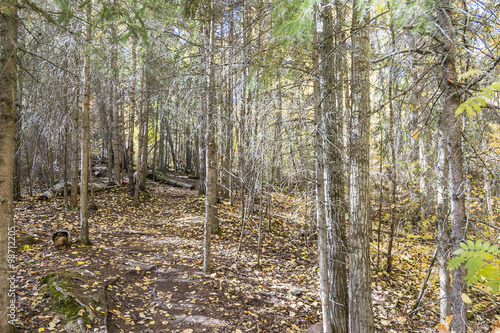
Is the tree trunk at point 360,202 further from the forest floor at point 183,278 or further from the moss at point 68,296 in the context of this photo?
the moss at point 68,296

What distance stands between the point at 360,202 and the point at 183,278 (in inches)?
168

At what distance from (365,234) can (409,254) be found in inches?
279

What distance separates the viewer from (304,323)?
16.9 feet

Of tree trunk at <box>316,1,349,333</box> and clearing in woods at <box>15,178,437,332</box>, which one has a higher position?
tree trunk at <box>316,1,349,333</box>

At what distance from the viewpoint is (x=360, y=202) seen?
3.94 m

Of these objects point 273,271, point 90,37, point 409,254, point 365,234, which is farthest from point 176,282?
point 409,254

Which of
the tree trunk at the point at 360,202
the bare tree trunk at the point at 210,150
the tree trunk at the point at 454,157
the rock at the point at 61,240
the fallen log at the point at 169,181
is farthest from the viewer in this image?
the fallen log at the point at 169,181

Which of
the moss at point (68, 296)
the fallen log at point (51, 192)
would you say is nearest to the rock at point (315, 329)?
the moss at point (68, 296)

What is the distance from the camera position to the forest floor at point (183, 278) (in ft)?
14.9

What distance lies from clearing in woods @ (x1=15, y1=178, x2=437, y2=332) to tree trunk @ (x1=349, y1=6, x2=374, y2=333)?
69cm

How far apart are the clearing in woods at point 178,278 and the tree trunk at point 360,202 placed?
0.69 meters

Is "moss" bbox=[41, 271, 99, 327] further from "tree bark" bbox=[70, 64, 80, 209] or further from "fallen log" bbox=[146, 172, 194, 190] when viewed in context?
"fallen log" bbox=[146, 172, 194, 190]

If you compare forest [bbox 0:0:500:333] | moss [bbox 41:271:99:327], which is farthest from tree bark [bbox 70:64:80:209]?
moss [bbox 41:271:99:327]

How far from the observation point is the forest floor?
454cm
